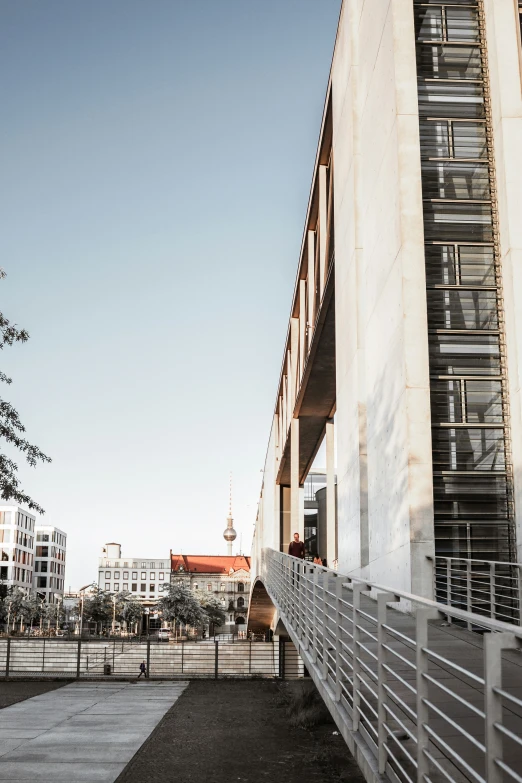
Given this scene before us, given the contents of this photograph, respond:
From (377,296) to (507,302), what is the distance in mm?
2817

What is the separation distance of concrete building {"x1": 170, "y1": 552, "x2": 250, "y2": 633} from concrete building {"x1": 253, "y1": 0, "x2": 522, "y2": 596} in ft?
481

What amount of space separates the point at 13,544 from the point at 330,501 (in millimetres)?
104726

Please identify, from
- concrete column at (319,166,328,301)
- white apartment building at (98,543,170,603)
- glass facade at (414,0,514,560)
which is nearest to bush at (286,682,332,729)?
glass facade at (414,0,514,560)

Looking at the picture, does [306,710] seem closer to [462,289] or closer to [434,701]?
[462,289]

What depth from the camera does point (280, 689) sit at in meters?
23.4

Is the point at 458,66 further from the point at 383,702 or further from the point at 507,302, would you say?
the point at 383,702

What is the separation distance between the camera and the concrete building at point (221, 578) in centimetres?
16075

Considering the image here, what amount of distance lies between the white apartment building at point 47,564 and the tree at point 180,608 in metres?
44.9

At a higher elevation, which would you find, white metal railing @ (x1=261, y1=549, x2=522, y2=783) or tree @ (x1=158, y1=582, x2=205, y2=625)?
white metal railing @ (x1=261, y1=549, x2=522, y2=783)

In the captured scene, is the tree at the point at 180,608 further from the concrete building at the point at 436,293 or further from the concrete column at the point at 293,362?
the concrete building at the point at 436,293

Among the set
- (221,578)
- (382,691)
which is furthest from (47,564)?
(382,691)

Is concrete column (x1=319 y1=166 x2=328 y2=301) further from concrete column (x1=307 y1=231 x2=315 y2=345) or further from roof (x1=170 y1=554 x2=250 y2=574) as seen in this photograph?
roof (x1=170 y1=554 x2=250 y2=574)

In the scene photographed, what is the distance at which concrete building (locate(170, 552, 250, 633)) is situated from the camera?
161 meters

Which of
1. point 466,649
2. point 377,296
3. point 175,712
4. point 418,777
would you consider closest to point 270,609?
point 175,712
